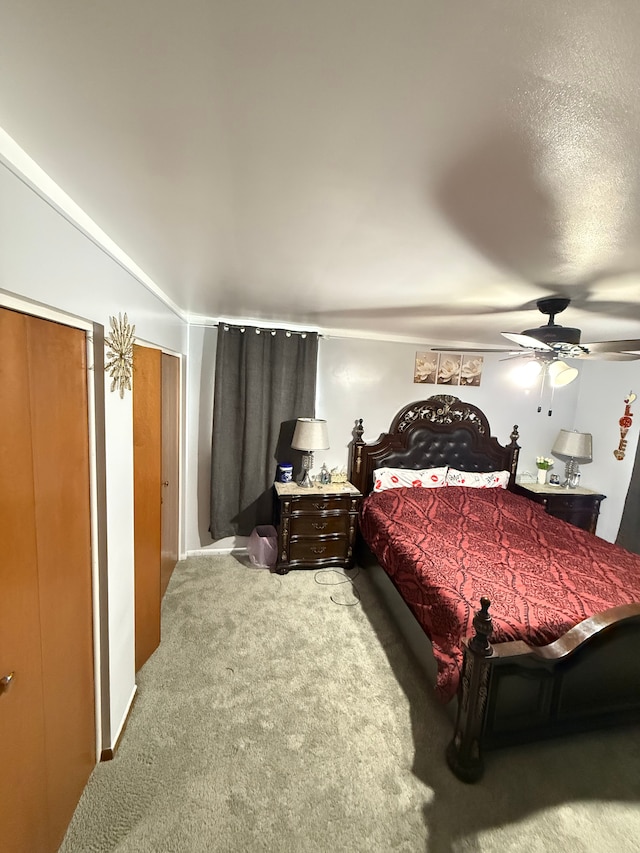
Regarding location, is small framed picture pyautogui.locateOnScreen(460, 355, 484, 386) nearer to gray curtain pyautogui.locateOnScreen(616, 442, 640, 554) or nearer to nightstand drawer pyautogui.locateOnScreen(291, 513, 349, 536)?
gray curtain pyautogui.locateOnScreen(616, 442, 640, 554)

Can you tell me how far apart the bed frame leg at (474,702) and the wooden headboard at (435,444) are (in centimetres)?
199

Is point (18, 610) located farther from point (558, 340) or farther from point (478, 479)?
point (478, 479)

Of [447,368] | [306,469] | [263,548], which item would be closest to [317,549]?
[263,548]

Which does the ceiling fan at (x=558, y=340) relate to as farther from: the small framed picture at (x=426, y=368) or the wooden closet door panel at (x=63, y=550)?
the wooden closet door panel at (x=63, y=550)

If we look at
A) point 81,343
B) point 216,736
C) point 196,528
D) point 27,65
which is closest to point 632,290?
point 27,65

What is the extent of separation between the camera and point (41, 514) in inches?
44.0

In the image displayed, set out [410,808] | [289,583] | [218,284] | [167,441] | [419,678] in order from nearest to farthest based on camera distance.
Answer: [410,808], [218,284], [419,678], [167,441], [289,583]

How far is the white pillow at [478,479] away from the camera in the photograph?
359cm

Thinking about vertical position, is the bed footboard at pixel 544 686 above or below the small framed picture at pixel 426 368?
below

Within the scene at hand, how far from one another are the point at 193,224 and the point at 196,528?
9.39 ft

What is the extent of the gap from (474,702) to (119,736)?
5.43 ft

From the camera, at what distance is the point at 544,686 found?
1.68 metres

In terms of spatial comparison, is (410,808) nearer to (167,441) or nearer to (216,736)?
(216,736)

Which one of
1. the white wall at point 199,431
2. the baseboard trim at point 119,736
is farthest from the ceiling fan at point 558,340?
the baseboard trim at point 119,736
